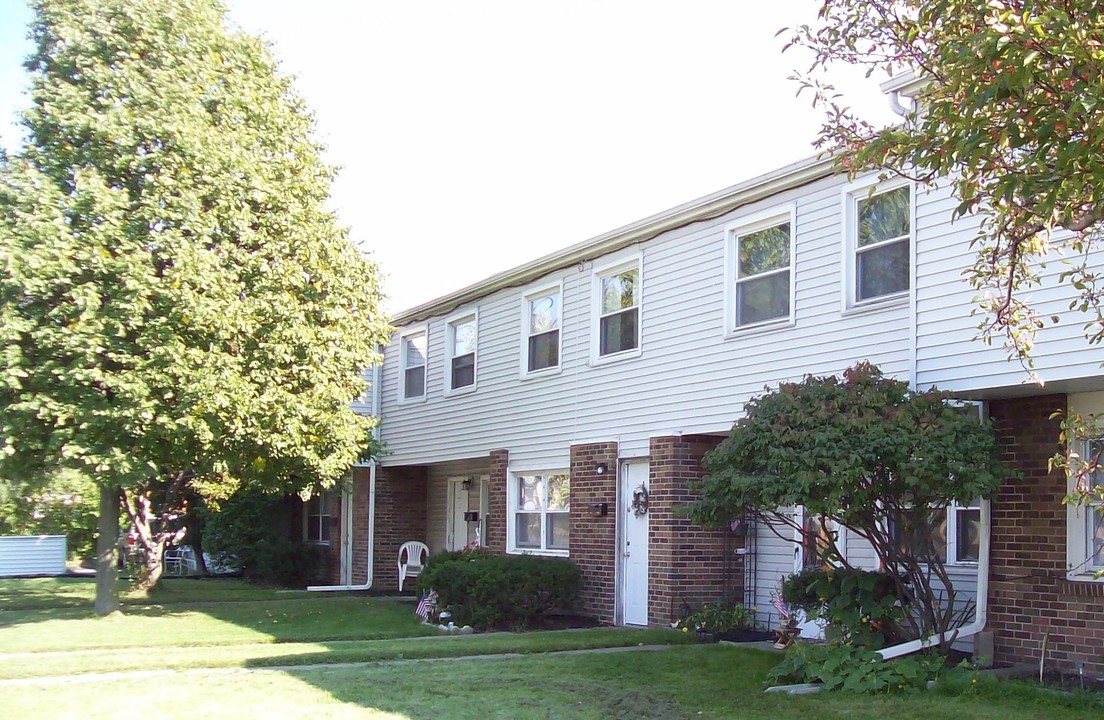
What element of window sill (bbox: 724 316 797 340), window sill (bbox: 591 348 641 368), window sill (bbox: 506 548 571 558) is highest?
window sill (bbox: 724 316 797 340)

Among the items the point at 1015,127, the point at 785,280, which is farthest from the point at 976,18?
the point at 785,280

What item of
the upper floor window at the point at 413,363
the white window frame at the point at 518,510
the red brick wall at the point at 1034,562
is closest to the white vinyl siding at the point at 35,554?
the upper floor window at the point at 413,363

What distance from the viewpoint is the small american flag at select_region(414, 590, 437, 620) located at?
16.6m

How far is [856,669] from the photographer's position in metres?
9.67

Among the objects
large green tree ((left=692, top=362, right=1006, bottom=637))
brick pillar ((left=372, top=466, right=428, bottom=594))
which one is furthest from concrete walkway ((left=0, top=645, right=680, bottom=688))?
brick pillar ((left=372, top=466, right=428, bottom=594))

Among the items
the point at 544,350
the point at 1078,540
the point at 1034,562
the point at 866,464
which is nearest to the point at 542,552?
the point at 544,350

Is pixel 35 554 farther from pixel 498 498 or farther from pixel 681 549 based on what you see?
pixel 681 549

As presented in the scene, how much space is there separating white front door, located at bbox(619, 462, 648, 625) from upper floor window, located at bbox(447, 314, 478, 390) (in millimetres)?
5454

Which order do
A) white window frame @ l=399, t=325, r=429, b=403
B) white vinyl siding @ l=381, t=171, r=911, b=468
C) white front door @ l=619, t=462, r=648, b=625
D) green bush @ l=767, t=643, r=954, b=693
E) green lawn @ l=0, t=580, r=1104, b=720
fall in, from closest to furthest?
green lawn @ l=0, t=580, r=1104, b=720 → green bush @ l=767, t=643, r=954, b=693 → white vinyl siding @ l=381, t=171, r=911, b=468 → white front door @ l=619, t=462, r=648, b=625 → white window frame @ l=399, t=325, r=429, b=403

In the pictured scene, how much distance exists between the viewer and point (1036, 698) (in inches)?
350

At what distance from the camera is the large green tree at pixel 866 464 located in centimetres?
957

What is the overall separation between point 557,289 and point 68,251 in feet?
24.1

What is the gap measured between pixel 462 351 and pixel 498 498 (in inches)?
135

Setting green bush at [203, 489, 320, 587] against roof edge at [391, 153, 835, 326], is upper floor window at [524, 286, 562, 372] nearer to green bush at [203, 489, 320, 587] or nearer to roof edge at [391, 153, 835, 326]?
roof edge at [391, 153, 835, 326]
